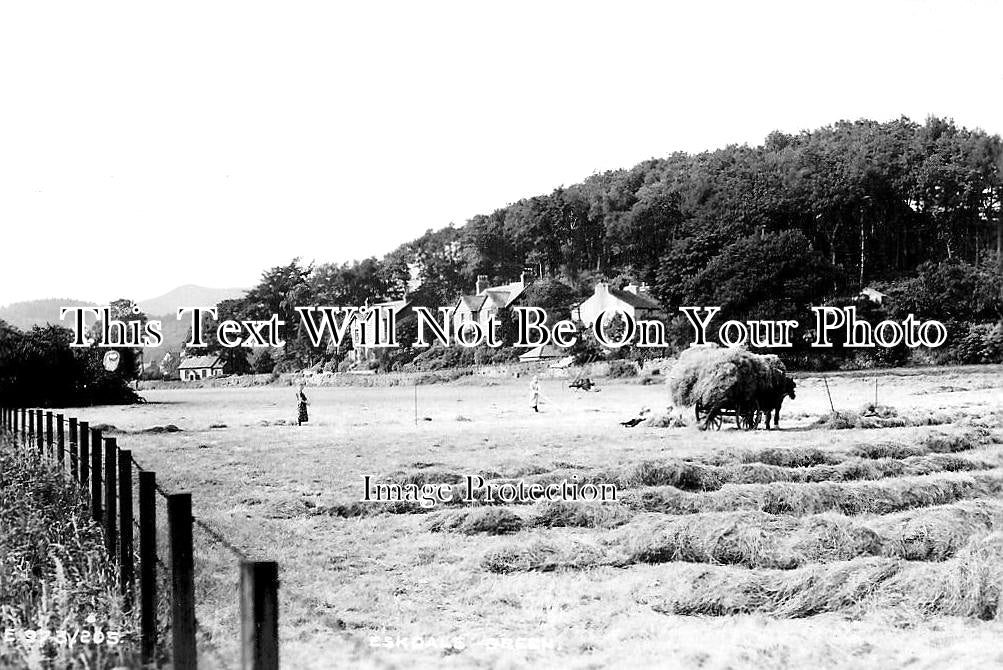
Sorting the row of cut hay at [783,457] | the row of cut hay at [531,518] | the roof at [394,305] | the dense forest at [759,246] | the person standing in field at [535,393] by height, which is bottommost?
the row of cut hay at [531,518]

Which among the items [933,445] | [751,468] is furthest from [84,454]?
[933,445]

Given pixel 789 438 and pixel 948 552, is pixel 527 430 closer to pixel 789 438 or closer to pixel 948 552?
pixel 789 438

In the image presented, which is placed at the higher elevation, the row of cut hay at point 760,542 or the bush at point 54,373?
the bush at point 54,373

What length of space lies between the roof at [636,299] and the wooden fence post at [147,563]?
5.10 metres

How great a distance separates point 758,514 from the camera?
656 cm

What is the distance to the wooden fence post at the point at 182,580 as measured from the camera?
273 cm

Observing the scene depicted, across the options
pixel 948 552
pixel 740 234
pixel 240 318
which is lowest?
pixel 948 552

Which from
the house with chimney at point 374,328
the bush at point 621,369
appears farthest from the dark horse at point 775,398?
the house with chimney at point 374,328

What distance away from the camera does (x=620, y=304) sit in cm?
774

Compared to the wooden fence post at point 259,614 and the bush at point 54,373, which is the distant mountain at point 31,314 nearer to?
the bush at point 54,373

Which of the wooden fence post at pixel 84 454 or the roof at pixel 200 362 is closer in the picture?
the wooden fence post at pixel 84 454

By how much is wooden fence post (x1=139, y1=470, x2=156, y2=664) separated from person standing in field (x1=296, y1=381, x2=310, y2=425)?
430 centimetres

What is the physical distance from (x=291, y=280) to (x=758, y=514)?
4.32 meters

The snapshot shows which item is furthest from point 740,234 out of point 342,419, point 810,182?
point 342,419
